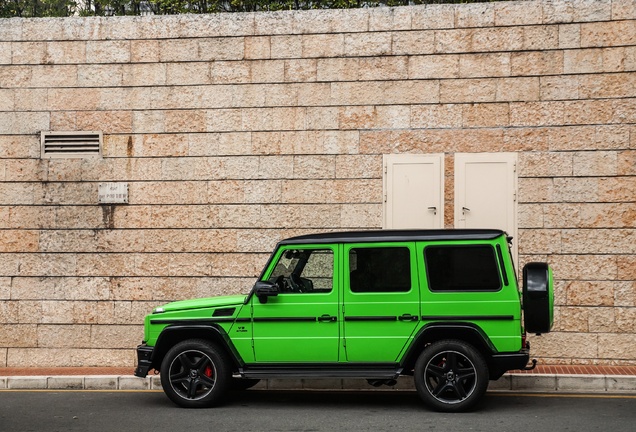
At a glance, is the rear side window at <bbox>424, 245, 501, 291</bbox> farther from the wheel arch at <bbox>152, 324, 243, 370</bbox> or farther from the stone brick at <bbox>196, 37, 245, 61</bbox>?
the stone brick at <bbox>196, 37, 245, 61</bbox>

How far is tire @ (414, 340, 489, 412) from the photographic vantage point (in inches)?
371

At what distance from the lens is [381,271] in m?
9.78

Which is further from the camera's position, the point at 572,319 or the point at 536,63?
the point at 536,63

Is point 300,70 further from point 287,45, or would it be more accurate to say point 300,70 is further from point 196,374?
point 196,374

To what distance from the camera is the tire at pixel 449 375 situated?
9.42 m

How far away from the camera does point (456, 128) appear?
1305cm

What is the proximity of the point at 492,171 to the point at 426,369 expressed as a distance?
4210mm


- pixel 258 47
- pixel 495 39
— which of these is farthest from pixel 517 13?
pixel 258 47

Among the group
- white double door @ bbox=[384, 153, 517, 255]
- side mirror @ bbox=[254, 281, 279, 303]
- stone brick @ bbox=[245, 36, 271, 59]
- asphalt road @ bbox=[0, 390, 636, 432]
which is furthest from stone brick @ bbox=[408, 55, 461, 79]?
side mirror @ bbox=[254, 281, 279, 303]

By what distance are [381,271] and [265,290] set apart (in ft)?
3.86

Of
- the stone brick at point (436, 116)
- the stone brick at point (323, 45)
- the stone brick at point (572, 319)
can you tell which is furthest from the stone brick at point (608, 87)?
the stone brick at point (323, 45)

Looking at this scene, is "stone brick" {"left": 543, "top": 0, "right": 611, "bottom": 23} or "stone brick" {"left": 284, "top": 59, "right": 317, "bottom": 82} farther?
"stone brick" {"left": 284, "top": 59, "right": 317, "bottom": 82}

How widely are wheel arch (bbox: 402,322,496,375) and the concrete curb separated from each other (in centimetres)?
153

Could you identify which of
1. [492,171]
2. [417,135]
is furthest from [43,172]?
[492,171]
